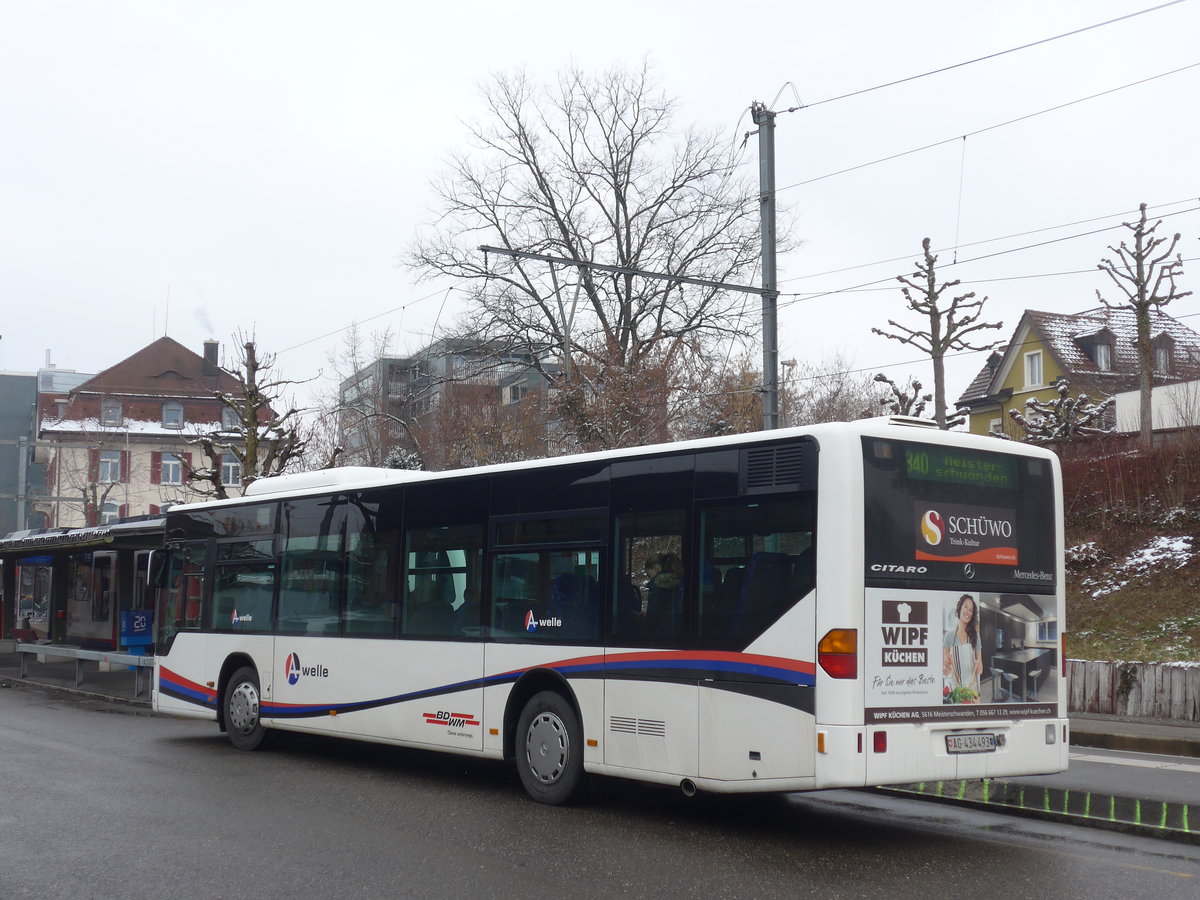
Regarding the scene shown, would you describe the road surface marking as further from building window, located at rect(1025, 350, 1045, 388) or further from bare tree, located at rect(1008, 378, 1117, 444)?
building window, located at rect(1025, 350, 1045, 388)

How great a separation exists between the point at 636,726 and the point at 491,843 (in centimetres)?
149

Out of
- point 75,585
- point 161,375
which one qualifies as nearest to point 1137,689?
point 75,585

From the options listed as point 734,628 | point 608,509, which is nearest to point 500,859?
point 734,628

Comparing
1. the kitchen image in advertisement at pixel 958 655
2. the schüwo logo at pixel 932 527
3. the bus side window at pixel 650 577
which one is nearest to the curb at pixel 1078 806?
the kitchen image in advertisement at pixel 958 655

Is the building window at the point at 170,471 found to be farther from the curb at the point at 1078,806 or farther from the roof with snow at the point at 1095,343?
the curb at the point at 1078,806

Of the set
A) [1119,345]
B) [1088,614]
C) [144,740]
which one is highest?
[1119,345]

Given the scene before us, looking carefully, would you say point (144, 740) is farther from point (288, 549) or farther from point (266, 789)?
point (266, 789)

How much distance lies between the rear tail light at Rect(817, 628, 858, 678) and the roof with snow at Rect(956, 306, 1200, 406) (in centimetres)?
4956

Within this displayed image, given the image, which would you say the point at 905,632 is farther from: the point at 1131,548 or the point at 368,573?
the point at 1131,548

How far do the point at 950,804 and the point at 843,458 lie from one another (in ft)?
12.5

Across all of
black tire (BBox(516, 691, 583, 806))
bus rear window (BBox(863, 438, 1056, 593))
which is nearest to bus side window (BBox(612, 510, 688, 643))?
black tire (BBox(516, 691, 583, 806))

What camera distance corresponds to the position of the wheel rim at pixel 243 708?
49.2ft

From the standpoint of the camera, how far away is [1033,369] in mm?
60594

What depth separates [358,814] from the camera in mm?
10398
